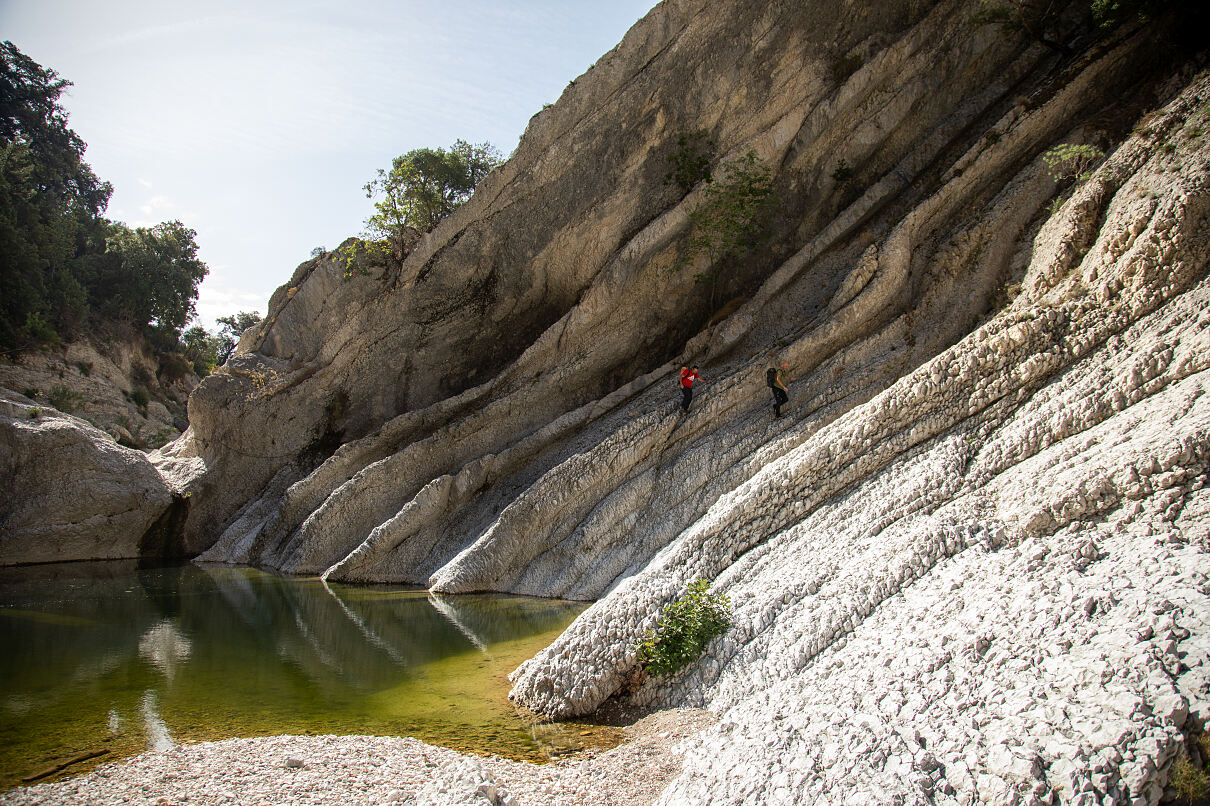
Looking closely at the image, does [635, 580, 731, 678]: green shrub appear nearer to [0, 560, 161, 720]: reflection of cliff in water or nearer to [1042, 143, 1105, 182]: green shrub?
[0, 560, 161, 720]: reflection of cliff in water

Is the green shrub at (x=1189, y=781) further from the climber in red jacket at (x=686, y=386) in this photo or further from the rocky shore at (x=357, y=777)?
the climber in red jacket at (x=686, y=386)

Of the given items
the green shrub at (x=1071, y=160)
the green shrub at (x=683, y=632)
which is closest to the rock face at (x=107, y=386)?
the green shrub at (x=683, y=632)

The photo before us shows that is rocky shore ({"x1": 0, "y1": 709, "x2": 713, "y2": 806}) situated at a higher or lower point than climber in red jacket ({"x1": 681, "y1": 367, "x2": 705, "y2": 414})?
lower

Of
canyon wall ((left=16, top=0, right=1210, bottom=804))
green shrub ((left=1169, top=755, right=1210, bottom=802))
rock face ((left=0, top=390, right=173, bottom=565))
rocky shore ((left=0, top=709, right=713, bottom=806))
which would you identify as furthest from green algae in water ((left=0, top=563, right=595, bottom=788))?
rock face ((left=0, top=390, right=173, bottom=565))

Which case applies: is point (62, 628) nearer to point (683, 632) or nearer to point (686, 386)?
point (683, 632)

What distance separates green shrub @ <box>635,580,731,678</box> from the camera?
24.6 ft

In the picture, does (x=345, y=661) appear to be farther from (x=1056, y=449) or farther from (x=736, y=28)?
(x=736, y=28)

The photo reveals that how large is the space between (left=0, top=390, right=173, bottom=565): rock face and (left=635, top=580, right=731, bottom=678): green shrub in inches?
Result: 785

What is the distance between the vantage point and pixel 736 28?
1962 cm

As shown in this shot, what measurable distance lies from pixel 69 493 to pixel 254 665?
586 inches

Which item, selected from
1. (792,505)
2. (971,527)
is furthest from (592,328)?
(971,527)

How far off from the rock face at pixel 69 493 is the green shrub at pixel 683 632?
19.9 meters

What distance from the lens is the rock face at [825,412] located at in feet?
17.0

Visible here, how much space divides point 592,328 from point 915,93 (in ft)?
35.9
